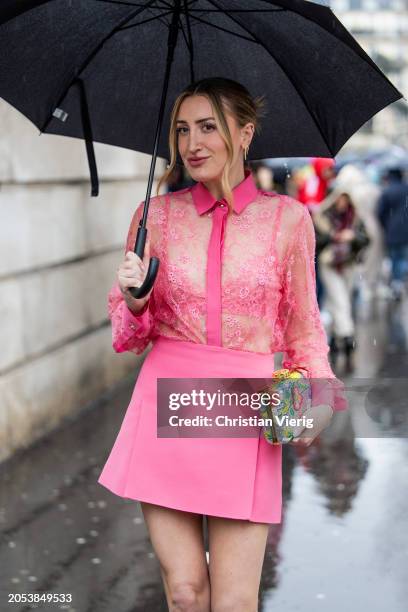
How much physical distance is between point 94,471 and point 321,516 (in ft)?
5.34

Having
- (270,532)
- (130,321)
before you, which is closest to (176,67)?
(130,321)

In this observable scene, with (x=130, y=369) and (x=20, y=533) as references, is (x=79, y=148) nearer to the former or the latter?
(x=130, y=369)

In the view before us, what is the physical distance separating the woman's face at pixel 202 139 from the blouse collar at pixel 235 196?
0.07 m

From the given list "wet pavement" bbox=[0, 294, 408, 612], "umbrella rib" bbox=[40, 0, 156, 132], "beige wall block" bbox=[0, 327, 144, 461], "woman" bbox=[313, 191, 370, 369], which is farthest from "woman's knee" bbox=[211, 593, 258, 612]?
"woman" bbox=[313, 191, 370, 369]

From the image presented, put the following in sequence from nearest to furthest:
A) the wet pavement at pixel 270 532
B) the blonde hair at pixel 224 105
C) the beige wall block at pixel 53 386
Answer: the blonde hair at pixel 224 105, the wet pavement at pixel 270 532, the beige wall block at pixel 53 386

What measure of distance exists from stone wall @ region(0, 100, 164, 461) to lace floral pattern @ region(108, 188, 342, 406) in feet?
13.7

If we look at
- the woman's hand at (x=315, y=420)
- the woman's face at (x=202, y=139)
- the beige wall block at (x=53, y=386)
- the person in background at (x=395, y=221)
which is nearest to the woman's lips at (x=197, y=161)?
the woman's face at (x=202, y=139)

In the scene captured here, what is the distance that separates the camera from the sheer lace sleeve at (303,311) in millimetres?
3480

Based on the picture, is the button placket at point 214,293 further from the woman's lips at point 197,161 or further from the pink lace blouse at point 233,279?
the woman's lips at point 197,161

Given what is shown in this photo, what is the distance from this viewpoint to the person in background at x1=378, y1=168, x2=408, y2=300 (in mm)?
19125

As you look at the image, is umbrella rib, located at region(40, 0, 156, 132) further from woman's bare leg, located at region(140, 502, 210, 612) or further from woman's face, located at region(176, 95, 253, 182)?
woman's bare leg, located at region(140, 502, 210, 612)

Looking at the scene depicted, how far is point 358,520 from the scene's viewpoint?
627 centimetres

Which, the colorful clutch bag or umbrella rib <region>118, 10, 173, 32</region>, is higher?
umbrella rib <region>118, 10, 173, 32</region>

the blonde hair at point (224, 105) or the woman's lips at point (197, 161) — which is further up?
the blonde hair at point (224, 105)
